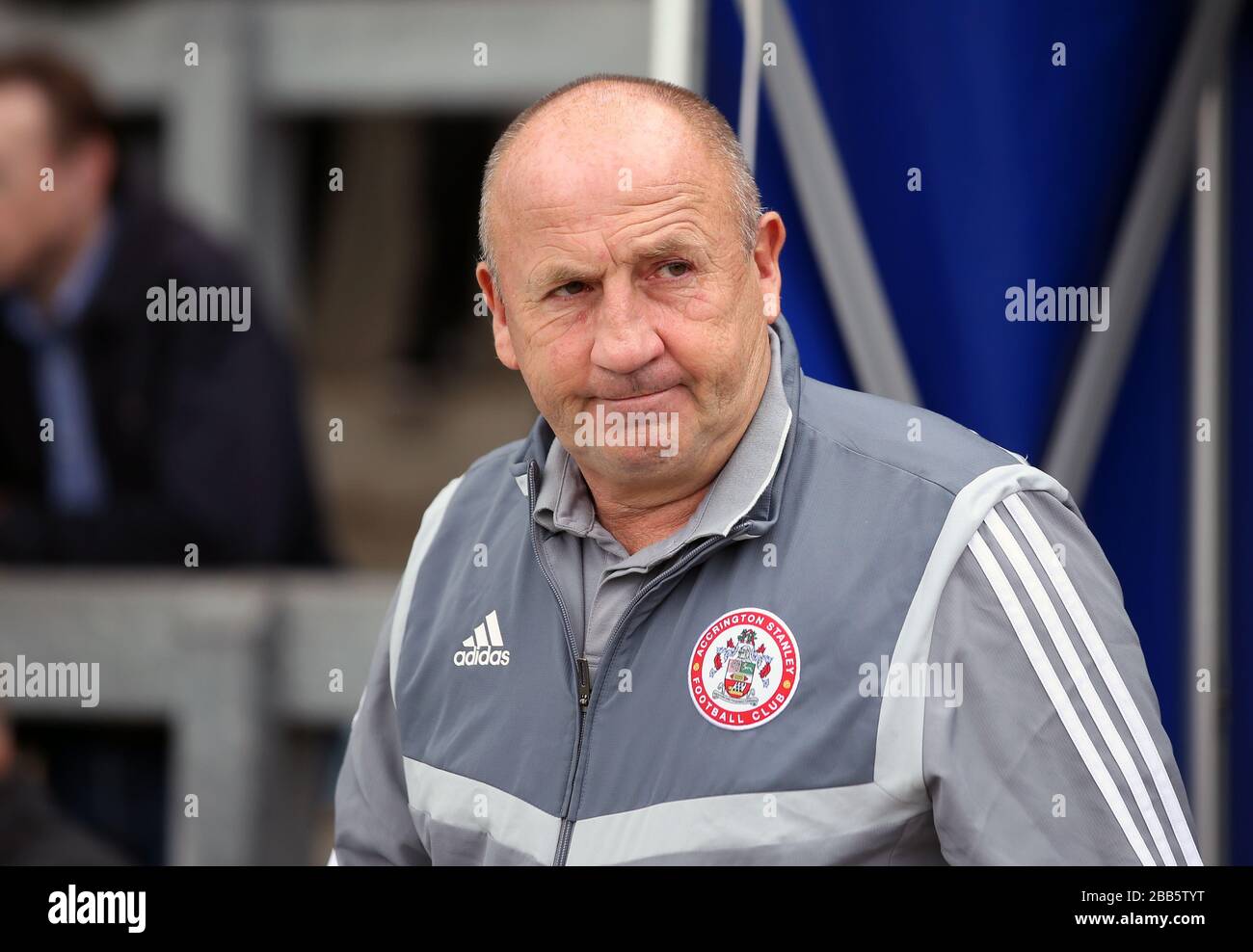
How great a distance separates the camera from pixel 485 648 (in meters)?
1.89

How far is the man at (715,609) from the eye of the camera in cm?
161

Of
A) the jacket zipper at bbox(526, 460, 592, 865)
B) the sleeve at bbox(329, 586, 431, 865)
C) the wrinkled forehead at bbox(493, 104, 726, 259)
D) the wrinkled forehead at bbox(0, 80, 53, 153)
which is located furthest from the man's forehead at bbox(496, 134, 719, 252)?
the wrinkled forehead at bbox(0, 80, 53, 153)

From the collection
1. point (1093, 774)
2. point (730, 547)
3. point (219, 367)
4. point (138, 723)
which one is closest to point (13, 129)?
point (219, 367)

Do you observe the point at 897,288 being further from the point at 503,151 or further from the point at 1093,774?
the point at 1093,774

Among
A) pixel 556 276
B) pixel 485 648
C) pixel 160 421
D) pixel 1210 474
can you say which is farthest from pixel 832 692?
pixel 160 421

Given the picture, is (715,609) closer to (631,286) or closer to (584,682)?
(584,682)

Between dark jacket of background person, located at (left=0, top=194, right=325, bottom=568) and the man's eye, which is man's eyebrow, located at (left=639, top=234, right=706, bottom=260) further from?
dark jacket of background person, located at (left=0, top=194, right=325, bottom=568)

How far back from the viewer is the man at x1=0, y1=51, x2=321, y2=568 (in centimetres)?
424

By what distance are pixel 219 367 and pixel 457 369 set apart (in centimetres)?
411

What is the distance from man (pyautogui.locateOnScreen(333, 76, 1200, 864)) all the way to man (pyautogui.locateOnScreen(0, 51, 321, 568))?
2.39 meters

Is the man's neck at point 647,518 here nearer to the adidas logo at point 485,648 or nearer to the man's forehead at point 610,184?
the adidas logo at point 485,648

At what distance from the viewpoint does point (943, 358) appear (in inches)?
90.7

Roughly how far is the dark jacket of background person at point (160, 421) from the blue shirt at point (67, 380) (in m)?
0.03

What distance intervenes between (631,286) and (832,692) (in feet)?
1.70
